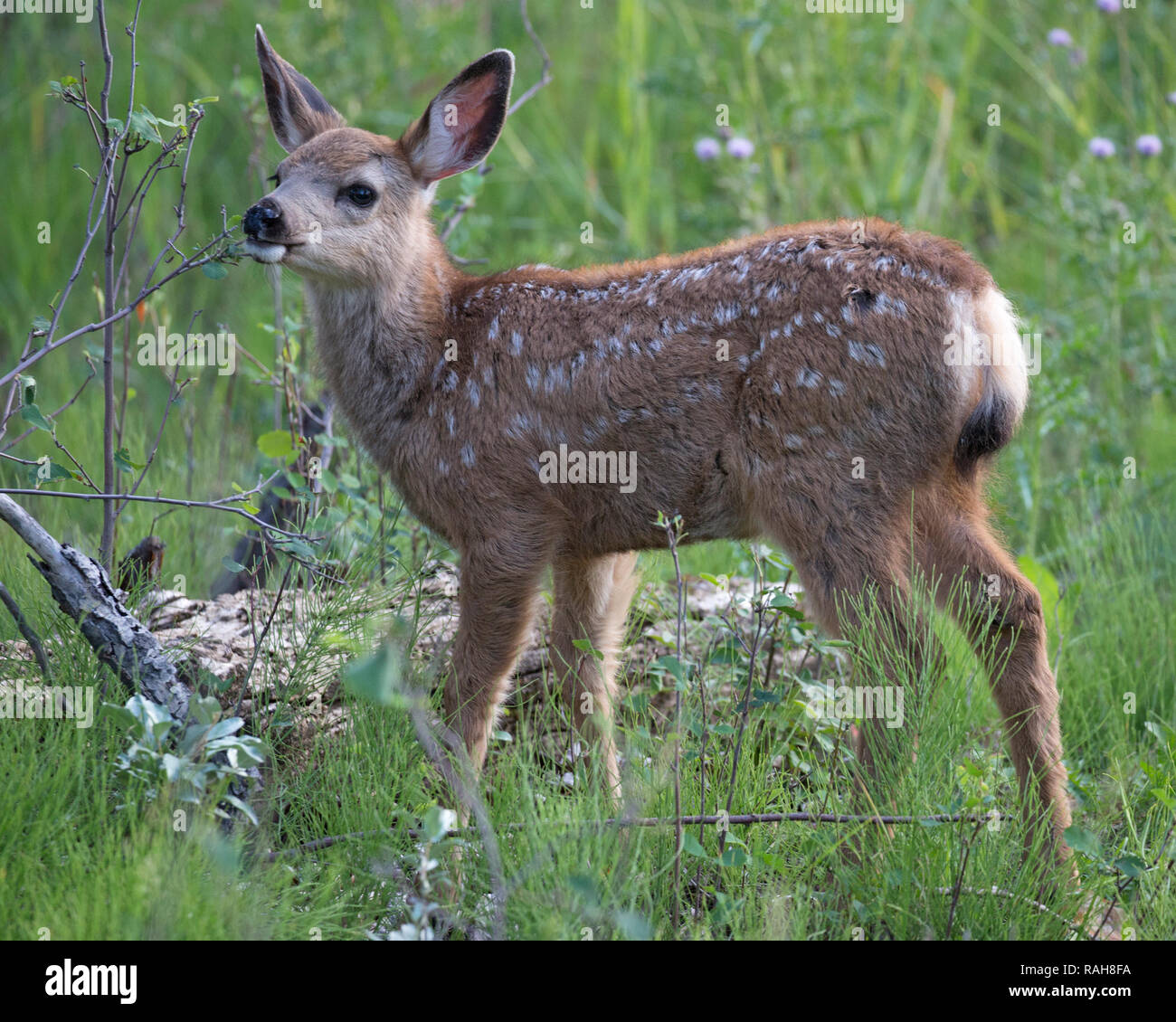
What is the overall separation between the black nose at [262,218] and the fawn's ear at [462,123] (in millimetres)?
803

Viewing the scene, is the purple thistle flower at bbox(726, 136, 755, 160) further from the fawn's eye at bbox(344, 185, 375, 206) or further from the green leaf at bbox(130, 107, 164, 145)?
the green leaf at bbox(130, 107, 164, 145)

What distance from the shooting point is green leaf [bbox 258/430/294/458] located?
16.1 ft

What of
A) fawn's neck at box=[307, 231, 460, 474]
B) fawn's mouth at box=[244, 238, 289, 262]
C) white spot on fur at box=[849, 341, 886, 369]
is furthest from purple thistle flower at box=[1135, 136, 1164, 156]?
fawn's mouth at box=[244, 238, 289, 262]

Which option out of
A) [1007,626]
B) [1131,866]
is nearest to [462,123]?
[1007,626]

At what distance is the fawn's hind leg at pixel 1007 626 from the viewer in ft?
14.5

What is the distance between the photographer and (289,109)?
538 cm

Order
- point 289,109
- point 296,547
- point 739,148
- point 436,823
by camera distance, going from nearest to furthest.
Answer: point 436,823, point 296,547, point 289,109, point 739,148

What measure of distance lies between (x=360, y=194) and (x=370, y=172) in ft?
0.36

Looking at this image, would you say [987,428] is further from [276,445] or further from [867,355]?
[276,445]

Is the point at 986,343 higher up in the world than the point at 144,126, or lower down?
lower down

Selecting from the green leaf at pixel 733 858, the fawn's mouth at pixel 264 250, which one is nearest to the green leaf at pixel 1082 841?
the green leaf at pixel 733 858

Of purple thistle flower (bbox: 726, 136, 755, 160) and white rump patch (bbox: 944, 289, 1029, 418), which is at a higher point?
purple thistle flower (bbox: 726, 136, 755, 160)

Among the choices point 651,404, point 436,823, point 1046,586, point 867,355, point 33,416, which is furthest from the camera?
point 1046,586

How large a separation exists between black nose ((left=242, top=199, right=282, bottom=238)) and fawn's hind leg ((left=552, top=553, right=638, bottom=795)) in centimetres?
160
